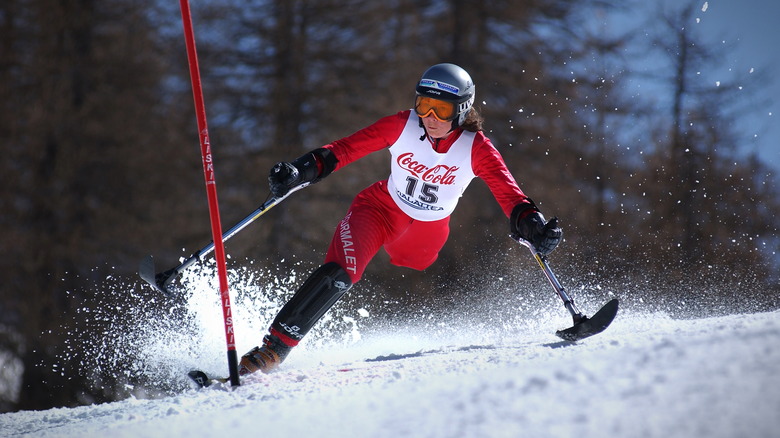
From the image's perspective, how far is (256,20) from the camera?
13.9 meters

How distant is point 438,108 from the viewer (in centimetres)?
360

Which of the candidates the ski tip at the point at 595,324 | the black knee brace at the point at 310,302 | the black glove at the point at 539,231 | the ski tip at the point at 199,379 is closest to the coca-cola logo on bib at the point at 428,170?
the black glove at the point at 539,231

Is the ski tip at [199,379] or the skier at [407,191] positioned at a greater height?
the skier at [407,191]

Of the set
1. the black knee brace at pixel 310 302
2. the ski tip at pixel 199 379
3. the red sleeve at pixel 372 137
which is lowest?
the ski tip at pixel 199 379

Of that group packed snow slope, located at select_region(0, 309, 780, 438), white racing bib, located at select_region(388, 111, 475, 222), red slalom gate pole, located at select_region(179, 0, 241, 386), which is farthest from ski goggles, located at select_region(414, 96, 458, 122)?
packed snow slope, located at select_region(0, 309, 780, 438)

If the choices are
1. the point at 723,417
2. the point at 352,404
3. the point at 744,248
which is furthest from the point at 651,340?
the point at 744,248

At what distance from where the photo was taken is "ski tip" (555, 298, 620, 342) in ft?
10.9

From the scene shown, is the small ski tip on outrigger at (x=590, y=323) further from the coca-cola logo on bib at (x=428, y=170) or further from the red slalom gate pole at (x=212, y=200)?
the red slalom gate pole at (x=212, y=200)

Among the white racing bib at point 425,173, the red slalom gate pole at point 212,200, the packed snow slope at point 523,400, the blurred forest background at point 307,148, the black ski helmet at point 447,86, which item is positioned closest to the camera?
the packed snow slope at point 523,400

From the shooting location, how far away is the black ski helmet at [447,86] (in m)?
3.56

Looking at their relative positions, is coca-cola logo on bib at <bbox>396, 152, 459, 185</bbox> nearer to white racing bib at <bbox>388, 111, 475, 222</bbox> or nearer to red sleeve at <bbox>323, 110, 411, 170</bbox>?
white racing bib at <bbox>388, 111, 475, 222</bbox>

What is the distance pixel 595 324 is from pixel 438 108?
57.2 inches

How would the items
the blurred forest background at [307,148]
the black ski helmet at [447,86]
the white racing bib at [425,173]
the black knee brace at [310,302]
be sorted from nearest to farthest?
1. the black knee brace at [310,302]
2. the black ski helmet at [447,86]
3. the white racing bib at [425,173]
4. the blurred forest background at [307,148]

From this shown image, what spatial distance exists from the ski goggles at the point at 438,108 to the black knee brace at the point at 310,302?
3.40 ft
